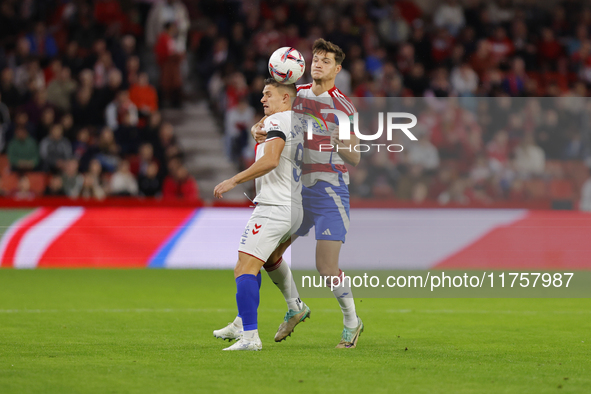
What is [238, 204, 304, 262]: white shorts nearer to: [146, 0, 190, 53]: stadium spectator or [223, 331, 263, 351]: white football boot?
[223, 331, 263, 351]: white football boot

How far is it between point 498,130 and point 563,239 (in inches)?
80.9

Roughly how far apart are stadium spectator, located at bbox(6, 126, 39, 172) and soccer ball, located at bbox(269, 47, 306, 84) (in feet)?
31.0

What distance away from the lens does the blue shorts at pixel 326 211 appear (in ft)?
22.4

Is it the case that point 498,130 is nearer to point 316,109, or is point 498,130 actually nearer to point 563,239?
point 563,239

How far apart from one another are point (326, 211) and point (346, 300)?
0.75 meters

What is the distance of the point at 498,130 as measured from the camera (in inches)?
533

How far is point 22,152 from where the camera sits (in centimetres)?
1492

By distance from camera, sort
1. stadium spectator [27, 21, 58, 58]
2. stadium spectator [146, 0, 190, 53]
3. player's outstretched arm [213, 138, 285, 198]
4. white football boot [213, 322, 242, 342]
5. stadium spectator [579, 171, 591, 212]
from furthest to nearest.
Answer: stadium spectator [146, 0, 190, 53] < stadium spectator [27, 21, 58, 58] < stadium spectator [579, 171, 591, 212] < white football boot [213, 322, 242, 342] < player's outstretched arm [213, 138, 285, 198]

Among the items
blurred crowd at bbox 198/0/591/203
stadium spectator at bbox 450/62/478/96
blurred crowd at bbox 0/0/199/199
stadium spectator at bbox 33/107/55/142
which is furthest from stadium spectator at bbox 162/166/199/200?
stadium spectator at bbox 450/62/478/96

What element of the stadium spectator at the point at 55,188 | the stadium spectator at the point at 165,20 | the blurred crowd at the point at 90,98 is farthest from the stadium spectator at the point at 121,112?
the stadium spectator at the point at 165,20

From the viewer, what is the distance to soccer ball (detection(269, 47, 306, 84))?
6.56 m

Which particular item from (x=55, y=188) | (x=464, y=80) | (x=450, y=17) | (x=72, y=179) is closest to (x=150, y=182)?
(x=72, y=179)

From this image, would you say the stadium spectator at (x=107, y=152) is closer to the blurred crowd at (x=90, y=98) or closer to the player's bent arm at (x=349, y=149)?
the blurred crowd at (x=90, y=98)

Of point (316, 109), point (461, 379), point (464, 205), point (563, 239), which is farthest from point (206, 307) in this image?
point (563, 239)
